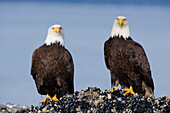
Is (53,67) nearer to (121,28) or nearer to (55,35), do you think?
(55,35)

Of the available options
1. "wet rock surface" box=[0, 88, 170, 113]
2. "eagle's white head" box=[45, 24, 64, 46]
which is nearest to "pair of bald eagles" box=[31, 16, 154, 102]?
"eagle's white head" box=[45, 24, 64, 46]

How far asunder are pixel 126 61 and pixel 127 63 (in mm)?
69

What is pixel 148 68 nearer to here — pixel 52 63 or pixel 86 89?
pixel 86 89

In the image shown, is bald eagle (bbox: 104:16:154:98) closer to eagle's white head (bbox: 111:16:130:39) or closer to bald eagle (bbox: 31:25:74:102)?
eagle's white head (bbox: 111:16:130:39)

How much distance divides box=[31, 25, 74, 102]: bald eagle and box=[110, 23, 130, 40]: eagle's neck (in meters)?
1.53

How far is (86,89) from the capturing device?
10.9 m

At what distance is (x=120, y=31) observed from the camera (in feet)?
36.8

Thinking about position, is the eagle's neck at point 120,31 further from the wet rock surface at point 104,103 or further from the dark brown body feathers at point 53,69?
the wet rock surface at point 104,103

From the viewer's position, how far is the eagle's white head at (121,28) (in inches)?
441

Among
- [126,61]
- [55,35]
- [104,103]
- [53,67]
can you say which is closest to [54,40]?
[55,35]

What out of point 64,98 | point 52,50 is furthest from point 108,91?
point 52,50

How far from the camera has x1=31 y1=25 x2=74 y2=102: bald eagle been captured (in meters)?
11.0

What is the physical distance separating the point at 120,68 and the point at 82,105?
169cm

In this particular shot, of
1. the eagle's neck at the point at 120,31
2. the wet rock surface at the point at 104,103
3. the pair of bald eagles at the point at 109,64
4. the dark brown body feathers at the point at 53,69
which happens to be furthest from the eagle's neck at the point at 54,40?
the wet rock surface at the point at 104,103
